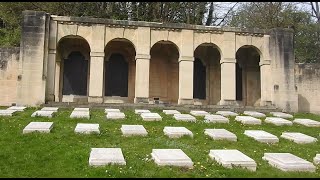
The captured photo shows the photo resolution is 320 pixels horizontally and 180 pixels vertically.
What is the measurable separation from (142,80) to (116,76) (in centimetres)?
382

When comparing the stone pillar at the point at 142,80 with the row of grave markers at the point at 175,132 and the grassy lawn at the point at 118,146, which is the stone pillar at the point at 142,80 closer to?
the grassy lawn at the point at 118,146

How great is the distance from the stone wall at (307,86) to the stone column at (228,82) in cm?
497

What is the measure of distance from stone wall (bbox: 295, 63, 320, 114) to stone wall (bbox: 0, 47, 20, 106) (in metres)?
16.9

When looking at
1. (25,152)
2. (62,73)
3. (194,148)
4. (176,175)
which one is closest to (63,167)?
(25,152)

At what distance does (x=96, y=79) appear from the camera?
19.5 meters

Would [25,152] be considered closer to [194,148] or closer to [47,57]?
[194,148]

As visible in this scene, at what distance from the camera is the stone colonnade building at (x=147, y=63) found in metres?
18.9

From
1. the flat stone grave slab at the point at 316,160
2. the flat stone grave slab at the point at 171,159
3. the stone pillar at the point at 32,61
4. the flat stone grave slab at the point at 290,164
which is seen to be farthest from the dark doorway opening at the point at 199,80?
the flat stone grave slab at the point at 171,159

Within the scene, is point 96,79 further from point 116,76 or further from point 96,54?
point 116,76

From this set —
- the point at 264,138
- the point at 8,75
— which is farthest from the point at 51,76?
the point at 264,138

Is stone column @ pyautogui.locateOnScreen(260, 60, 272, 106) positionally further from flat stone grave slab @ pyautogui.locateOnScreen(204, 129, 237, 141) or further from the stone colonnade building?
flat stone grave slab @ pyautogui.locateOnScreen(204, 129, 237, 141)

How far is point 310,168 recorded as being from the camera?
7.43 meters

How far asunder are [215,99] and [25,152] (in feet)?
57.5

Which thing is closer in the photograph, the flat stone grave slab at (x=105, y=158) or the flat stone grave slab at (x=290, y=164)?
the flat stone grave slab at (x=105, y=158)
